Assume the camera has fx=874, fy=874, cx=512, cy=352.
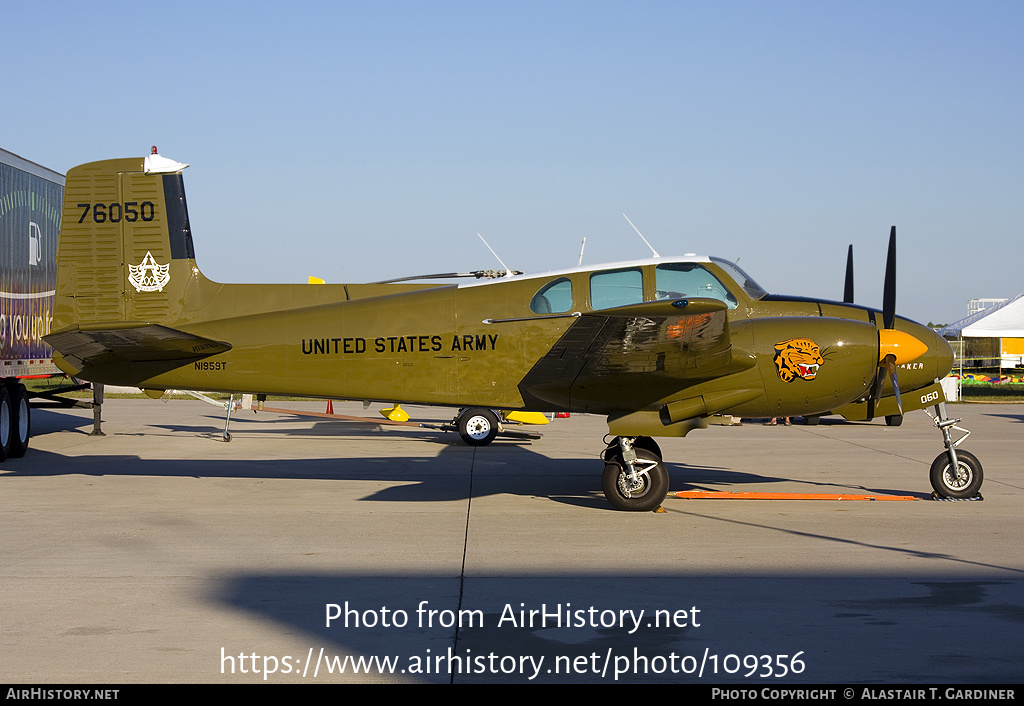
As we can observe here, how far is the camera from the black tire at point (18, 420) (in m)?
14.4

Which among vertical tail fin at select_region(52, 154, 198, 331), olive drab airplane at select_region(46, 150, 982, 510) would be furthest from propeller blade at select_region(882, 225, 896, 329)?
vertical tail fin at select_region(52, 154, 198, 331)

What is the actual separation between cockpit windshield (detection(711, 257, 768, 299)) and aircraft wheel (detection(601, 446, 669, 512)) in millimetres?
2238

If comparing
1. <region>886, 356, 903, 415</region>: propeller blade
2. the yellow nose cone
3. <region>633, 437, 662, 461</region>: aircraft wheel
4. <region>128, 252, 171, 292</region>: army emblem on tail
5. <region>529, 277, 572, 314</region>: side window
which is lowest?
<region>633, 437, 662, 461</region>: aircraft wheel

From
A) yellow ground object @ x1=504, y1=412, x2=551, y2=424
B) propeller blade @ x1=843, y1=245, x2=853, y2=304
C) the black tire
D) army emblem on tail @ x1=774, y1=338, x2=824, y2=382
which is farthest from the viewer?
yellow ground object @ x1=504, y1=412, x2=551, y2=424

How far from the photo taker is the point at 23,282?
15.0 m

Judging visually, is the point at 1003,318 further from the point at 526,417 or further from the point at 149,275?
the point at 149,275

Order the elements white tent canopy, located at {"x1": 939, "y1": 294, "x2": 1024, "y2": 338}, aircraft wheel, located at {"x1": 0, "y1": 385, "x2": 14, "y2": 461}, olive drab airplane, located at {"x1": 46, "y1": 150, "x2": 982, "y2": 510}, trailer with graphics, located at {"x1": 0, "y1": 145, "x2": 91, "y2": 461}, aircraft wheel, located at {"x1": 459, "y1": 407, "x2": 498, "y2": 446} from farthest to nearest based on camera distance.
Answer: white tent canopy, located at {"x1": 939, "y1": 294, "x2": 1024, "y2": 338} < aircraft wheel, located at {"x1": 459, "y1": 407, "x2": 498, "y2": 446} < trailer with graphics, located at {"x1": 0, "y1": 145, "x2": 91, "y2": 461} < aircraft wheel, located at {"x1": 0, "y1": 385, "x2": 14, "y2": 461} < olive drab airplane, located at {"x1": 46, "y1": 150, "x2": 982, "y2": 510}

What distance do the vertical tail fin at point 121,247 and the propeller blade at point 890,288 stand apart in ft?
26.8

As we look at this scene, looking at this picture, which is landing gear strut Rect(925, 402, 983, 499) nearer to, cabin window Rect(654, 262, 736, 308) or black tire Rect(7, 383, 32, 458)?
cabin window Rect(654, 262, 736, 308)

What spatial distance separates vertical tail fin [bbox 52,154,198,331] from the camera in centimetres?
1056

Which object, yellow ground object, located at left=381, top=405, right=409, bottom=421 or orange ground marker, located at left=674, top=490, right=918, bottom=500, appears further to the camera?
yellow ground object, located at left=381, top=405, right=409, bottom=421

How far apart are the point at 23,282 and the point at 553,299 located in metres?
10.2

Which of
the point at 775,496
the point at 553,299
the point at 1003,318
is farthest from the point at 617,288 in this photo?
the point at 1003,318
